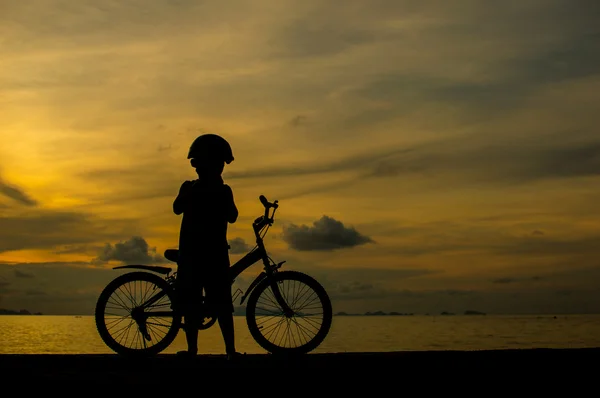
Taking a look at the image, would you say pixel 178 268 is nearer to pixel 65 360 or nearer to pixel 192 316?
pixel 192 316

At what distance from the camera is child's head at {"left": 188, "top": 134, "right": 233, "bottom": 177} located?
9.74 metres

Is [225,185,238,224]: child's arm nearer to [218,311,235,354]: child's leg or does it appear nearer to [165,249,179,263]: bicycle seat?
[165,249,179,263]: bicycle seat

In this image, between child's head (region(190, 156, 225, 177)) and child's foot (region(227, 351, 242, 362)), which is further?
child's head (region(190, 156, 225, 177))

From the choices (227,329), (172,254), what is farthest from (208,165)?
(227,329)

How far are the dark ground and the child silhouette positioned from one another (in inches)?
24.2

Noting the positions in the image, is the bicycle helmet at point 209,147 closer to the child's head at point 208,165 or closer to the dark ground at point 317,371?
the child's head at point 208,165

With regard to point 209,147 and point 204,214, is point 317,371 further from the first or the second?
point 209,147

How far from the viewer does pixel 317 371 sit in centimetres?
833

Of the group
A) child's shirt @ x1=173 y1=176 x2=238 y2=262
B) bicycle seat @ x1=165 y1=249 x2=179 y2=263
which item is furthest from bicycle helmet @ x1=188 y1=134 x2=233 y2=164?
bicycle seat @ x1=165 y1=249 x2=179 y2=263

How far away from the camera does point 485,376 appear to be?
8125 millimetres

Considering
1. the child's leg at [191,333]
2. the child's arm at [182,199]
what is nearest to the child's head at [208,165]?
the child's arm at [182,199]

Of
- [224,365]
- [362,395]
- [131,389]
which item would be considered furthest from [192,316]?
[362,395]

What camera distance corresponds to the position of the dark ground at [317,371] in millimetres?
7461

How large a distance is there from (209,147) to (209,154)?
0.09m
